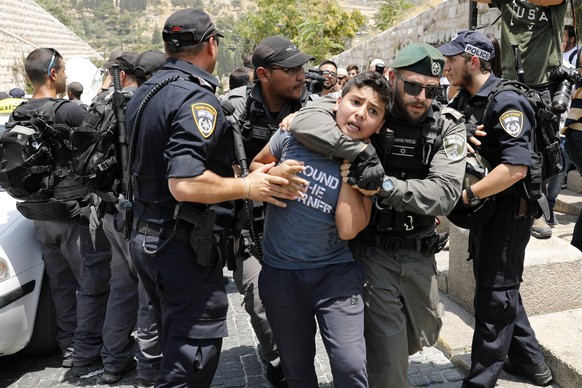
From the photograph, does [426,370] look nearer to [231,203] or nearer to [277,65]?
[231,203]

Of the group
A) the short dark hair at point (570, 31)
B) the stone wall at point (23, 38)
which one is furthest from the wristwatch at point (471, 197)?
the stone wall at point (23, 38)

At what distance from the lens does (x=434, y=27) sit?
45.0ft

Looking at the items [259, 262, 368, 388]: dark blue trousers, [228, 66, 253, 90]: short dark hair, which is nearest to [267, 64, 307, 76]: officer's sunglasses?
[259, 262, 368, 388]: dark blue trousers

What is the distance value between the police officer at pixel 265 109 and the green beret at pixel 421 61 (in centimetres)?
100

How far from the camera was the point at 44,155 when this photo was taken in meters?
3.97

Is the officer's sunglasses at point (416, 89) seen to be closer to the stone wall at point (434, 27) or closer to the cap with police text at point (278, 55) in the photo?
the cap with police text at point (278, 55)

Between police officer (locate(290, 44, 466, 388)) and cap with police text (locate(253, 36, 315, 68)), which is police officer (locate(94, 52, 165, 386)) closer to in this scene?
cap with police text (locate(253, 36, 315, 68))

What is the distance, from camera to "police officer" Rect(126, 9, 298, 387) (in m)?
2.55

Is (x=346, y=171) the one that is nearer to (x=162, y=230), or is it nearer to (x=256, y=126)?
(x=162, y=230)

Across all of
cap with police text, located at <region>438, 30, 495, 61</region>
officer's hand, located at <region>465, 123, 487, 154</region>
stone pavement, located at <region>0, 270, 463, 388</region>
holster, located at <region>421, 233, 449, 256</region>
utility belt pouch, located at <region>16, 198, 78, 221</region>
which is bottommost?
stone pavement, located at <region>0, 270, 463, 388</region>

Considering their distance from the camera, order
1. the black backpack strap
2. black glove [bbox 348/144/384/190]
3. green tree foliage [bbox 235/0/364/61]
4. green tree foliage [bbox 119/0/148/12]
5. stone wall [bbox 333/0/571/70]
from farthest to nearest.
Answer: green tree foliage [bbox 119/0/148/12] < green tree foliage [bbox 235/0/364/61] < stone wall [bbox 333/0/571/70] < the black backpack strap < black glove [bbox 348/144/384/190]

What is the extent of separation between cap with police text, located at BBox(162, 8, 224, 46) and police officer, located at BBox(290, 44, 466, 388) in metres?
0.71

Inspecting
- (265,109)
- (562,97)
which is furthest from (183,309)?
(562,97)

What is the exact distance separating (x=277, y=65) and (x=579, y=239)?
3019 mm
